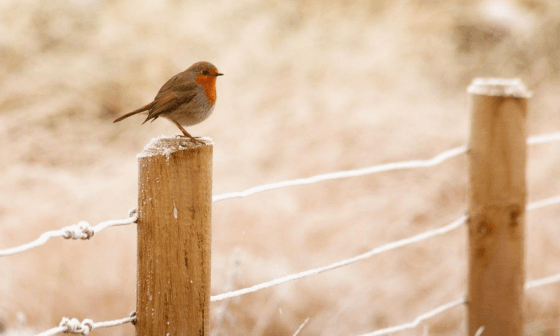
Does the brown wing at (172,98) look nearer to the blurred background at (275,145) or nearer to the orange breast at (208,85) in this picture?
the orange breast at (208,85)

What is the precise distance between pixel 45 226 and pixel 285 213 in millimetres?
917

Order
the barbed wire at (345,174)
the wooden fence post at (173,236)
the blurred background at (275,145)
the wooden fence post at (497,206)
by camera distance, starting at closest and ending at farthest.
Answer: the wooden fence post at (173,236) → the barbed wire at (345,174) → the wooden fence post at (497,206) → the blurred background at (275,145)

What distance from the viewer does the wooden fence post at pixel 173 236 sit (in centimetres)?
129

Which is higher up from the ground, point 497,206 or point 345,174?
point 345,174

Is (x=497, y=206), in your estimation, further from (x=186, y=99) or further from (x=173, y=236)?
(x=173, y=236)

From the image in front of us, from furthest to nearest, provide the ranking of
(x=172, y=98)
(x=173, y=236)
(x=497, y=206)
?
(x=497, y=206)
(x=172, y=98)
(x=173, y=236)

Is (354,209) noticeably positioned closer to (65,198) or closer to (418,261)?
(418,261)

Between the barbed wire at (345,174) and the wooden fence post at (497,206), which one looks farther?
the wooden fence post at (497,206)

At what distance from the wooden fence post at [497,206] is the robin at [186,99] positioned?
0.78m

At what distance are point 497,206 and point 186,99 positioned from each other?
915 millimetres

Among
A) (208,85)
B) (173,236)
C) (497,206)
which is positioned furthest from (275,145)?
(173,236)

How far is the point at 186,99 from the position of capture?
168cm

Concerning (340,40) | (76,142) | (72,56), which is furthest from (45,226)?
(340,40)

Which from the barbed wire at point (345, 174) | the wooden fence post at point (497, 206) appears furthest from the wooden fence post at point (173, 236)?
the wooden fence post at point (497, 206)
